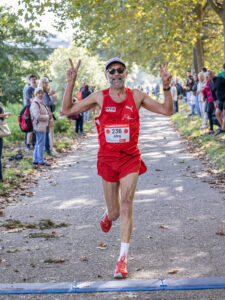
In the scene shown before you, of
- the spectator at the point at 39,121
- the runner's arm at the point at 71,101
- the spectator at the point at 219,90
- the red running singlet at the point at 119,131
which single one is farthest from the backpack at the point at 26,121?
the red running singlet at the point at 119,131

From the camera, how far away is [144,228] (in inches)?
280

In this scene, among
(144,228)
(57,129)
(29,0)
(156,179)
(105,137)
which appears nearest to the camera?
(105,137)

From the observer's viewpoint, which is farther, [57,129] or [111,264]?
[57,129]

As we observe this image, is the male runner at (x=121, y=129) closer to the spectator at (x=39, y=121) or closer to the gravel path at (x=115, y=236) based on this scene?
the gravel path at (x=115, y=236)

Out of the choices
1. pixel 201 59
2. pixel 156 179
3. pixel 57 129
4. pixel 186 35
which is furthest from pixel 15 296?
pixel 201 59

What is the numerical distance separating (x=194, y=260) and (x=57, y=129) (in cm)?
1635

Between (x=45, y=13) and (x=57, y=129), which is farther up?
(x=45, y=13)

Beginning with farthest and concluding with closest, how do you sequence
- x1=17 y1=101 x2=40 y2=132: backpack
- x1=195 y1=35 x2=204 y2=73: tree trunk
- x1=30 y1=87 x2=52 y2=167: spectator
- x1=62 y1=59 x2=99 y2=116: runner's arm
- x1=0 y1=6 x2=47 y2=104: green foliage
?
x1=195 y1=35 x2=204 y2=73: tree trunk < x1=0 y1=6 x2=47 y2=104: green foliage < x1=17 y1=101 x2=40 y2=132: backpack < x1=30 y1=87 x2=52 y2=167: spectator < x1=62 y1=59 x2=99 y2=116: runner's arm

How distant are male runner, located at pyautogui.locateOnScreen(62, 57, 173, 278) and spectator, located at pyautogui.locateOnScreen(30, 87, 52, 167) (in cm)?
732

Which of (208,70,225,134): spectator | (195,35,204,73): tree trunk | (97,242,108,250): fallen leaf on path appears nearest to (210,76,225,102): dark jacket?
(208,70,225,134): spectator

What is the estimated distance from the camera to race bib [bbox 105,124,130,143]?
5441 mm

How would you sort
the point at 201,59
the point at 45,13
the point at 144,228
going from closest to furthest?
the point at 144,228 < the point at 45,13 < the point at 201,59

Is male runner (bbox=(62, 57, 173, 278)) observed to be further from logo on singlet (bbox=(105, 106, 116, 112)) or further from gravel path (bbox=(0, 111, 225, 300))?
gravel path (bbox=(0, 111, 225, 300))

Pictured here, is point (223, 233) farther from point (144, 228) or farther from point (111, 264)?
point (111, 264)
